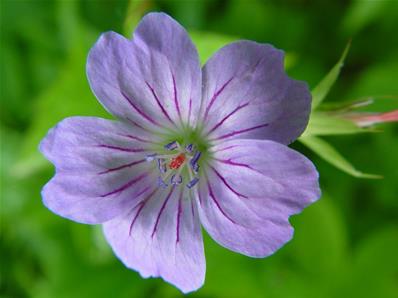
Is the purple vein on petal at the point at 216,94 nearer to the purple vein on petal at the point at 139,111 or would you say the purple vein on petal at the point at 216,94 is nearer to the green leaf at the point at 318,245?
the purple vein on petal at the point at 139,111

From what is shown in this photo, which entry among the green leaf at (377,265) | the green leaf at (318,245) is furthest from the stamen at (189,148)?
the green leaf at (377,265)

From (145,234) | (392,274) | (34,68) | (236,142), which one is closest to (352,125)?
(236,142)

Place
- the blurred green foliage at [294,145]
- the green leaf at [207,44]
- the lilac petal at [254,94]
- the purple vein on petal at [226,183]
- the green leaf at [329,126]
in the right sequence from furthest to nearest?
1. the blurred green foliage at [294,145]
2. the green leaf at [207,44]
3. the green leaf at [329,126]
4. the purple vein on petal at [226,183]
5. the lilac petal at [254,94]

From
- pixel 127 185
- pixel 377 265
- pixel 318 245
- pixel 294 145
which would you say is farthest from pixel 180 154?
pixel 377 265

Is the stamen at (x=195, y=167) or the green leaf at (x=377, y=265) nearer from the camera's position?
the stamen at (x=195, y=167)

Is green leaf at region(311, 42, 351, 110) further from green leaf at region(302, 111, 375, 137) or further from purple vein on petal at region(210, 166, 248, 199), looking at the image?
purple vein on petal at region(210, 166, 248, 199)

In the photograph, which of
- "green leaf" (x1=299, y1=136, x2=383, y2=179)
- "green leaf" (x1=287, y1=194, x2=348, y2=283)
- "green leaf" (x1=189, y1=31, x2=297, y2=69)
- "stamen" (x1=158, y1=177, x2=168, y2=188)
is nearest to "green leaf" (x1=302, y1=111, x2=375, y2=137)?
"green leaf" (x1=299, y1=136, x2=383, y2=179)

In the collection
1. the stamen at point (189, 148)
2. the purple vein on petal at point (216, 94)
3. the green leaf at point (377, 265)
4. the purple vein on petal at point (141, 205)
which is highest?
the purple vein on petal at point (216, 94)

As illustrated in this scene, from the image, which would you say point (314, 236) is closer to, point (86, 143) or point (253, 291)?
point (253, 291)

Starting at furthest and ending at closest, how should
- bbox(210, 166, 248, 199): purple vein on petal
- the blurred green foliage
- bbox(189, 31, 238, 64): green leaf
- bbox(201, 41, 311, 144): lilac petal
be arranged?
the blurred green foliage
bbox(189, 31, 238, 64): green leaf
bbox(210, 166, 248, 199): purple vein on petal
bbox(201, 41, 311, 144): lilac petal
